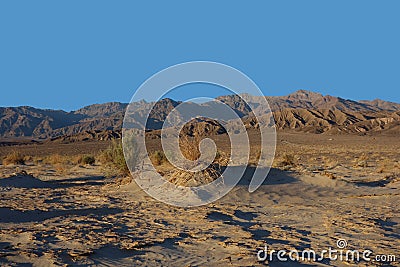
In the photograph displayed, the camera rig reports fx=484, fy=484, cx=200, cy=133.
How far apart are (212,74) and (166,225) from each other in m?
3.50

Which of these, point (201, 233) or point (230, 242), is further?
point (201, 233)

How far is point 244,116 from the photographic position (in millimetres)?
109438

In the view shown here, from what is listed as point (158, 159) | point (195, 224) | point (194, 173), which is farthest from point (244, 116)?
point (195, 224)

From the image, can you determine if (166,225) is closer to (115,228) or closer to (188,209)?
(115,228)

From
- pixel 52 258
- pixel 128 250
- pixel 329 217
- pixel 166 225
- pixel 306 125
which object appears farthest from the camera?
pixel 306 125

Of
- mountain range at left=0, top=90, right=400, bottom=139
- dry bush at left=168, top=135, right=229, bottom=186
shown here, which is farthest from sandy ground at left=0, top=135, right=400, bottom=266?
mountain range at left=0, top=90, right=400, bottom=139

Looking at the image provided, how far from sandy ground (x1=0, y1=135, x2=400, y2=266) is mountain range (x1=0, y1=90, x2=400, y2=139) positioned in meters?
47.0

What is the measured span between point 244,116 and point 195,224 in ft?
330

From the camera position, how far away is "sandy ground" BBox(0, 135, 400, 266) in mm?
7090

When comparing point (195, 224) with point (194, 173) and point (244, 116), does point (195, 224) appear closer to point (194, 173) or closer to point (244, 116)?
point (194, 173)

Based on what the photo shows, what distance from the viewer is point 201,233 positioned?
8.70 meters

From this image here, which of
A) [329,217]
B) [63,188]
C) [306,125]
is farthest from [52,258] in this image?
[306,125]

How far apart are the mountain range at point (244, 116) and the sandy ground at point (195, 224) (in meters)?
47.0

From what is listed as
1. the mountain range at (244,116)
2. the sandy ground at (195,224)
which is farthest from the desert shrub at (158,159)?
the mountain range at (244,116)
